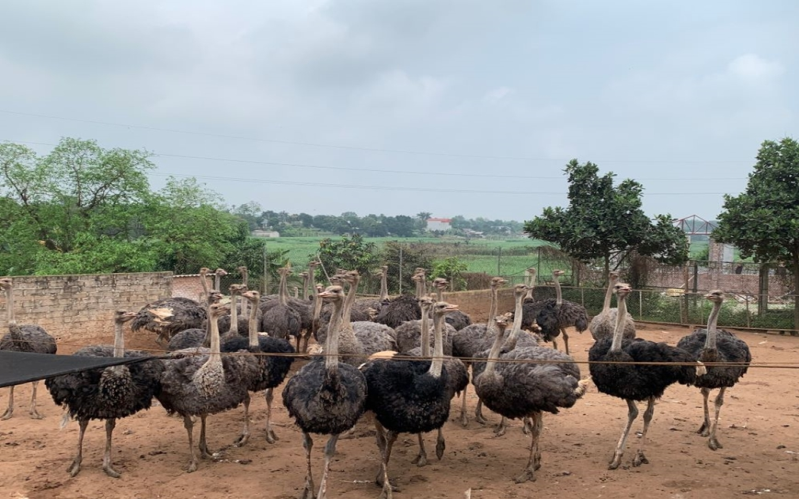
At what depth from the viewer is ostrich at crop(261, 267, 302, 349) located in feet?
35.4

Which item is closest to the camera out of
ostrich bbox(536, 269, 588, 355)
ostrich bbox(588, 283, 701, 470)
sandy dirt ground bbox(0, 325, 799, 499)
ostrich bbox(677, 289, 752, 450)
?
sandy dirt ground bbox(0, 325, 799, 499)

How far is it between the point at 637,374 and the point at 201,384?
15.0 feet

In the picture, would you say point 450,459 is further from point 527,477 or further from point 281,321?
point 281,321

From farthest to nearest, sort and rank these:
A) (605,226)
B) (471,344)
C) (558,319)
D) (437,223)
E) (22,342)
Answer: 1. (437,223)
2. (605,226)
3. (558,319)
4. (22,342)
5. (471,344)

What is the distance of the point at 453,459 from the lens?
7.31m

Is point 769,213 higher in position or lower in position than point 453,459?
higher

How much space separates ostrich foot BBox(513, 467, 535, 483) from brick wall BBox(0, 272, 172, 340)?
963 centimetres

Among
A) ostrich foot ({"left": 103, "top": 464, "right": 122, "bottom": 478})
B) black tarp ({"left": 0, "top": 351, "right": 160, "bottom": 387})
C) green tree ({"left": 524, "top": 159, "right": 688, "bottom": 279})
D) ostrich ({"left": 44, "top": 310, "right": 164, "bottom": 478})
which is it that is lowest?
ostrich foot ({"left": 103, "top": 464, "right": 122, "bottom": 478})

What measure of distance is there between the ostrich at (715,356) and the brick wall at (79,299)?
412 inches

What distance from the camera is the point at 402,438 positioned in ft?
26.9

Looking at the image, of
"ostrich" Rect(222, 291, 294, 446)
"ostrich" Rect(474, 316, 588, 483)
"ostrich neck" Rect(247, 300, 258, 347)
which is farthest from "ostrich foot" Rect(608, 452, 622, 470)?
"ostrich neck" Rect(247, 300, 258, 347)

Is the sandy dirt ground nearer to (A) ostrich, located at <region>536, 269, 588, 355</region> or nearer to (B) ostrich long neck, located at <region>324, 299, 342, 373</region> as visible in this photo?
(B) ostrich long neck, located at <region>324, 299, 342, 373</region>

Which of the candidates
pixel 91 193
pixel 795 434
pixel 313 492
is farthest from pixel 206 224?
pixel 795 434

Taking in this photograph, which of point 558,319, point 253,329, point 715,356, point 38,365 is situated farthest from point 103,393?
point 558,319
